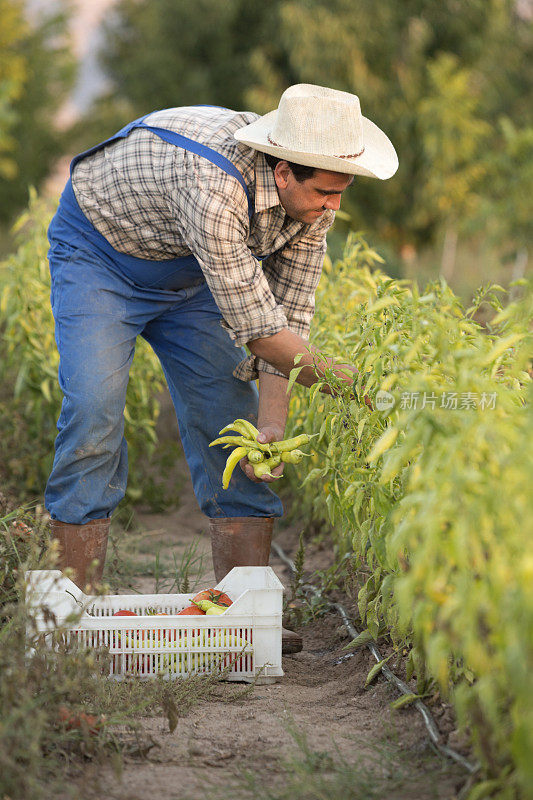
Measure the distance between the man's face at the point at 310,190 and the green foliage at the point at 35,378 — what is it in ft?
5.43

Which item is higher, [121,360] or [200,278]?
[200,278]

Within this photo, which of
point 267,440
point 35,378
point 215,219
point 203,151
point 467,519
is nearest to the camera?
point 467,519

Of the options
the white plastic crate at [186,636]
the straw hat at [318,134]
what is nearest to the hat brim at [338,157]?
the straw hat at [318,134]

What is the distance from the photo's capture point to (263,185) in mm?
2527

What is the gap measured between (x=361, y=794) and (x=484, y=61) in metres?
14.8

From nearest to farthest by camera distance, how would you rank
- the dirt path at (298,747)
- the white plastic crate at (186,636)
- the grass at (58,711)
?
the grass at (58,711) < the dirt path at (298,747) < the white plastic crate at (186,636)

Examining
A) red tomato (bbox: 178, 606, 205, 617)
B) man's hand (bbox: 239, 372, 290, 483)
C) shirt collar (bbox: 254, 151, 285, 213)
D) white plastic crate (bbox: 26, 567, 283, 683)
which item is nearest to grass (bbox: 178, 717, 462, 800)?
white plastic crate (bbox: 26, 567, 283, 683)

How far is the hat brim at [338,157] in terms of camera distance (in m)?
2.39

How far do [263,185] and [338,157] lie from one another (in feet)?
0.76

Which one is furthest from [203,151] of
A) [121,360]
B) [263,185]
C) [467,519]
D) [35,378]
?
[35,378]

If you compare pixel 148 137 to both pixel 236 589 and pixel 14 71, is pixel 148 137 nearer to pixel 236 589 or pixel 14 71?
pixel 236 589

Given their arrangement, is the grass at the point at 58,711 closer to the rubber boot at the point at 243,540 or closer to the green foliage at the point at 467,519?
the green foliage at the point at 467,519

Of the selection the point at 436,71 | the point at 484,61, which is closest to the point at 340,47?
the point at 436,71

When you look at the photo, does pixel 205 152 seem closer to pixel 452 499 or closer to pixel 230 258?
pixel 230 258
